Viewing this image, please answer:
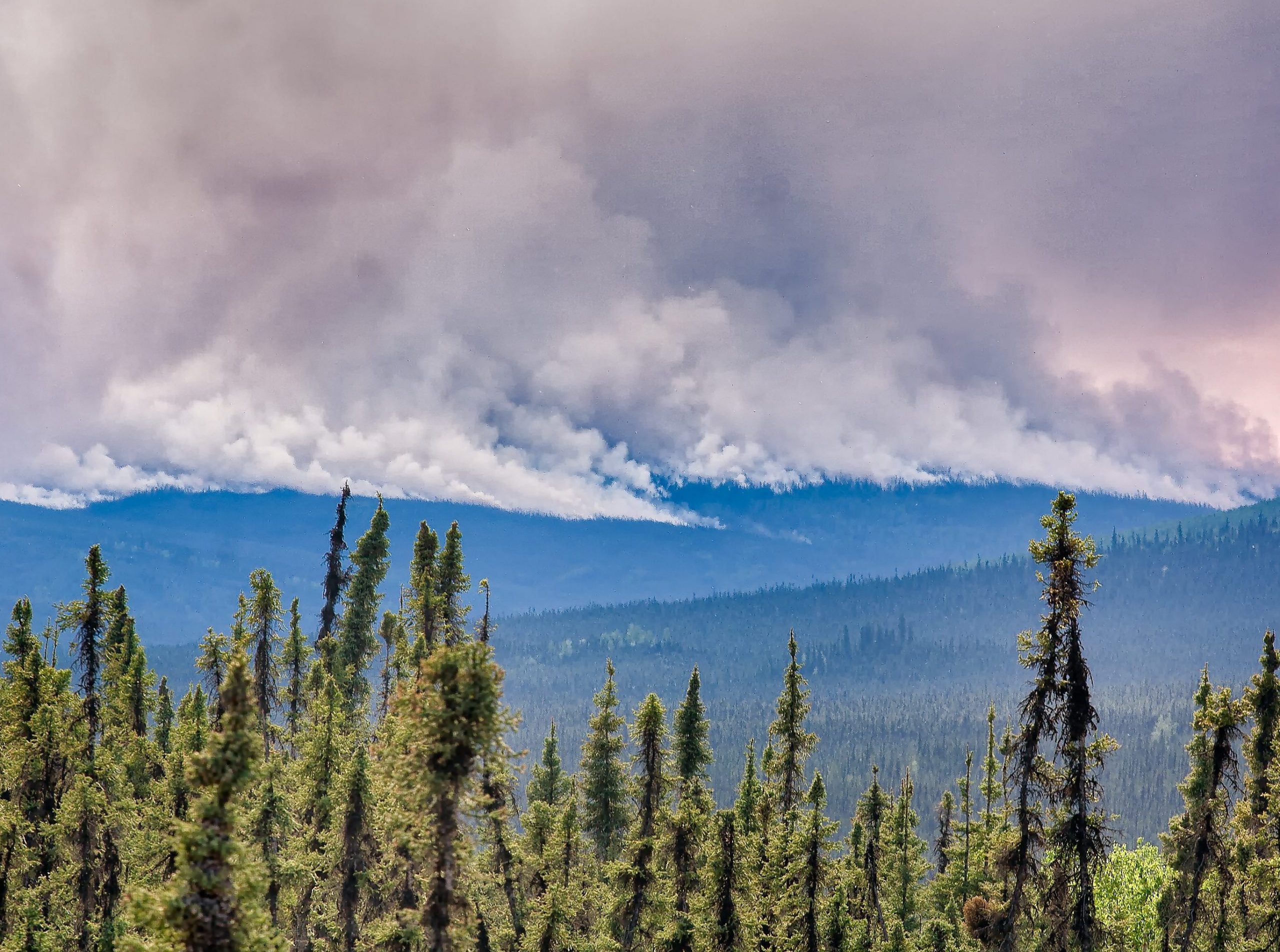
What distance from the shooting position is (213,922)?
1858 centimetres

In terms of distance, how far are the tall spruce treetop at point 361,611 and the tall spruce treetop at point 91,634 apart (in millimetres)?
13444

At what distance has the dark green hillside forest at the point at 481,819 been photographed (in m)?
22.4

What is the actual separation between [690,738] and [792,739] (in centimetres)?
632

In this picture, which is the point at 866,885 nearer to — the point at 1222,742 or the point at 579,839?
the point at 579,839

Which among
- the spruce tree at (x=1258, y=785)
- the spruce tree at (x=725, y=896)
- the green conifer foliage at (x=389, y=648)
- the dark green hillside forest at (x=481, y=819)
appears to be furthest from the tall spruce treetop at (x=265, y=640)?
the spruce tree at (x=1258, y=785)

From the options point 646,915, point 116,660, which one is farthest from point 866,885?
point 116,660

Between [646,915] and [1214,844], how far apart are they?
859 inches

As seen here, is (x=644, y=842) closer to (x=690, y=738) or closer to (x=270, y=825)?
(x=690, y=738)

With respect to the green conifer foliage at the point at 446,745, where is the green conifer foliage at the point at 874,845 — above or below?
below

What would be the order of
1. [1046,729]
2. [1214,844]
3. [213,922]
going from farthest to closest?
[1214,844] → [1046,729] → [213,922]

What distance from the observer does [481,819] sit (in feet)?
76.0

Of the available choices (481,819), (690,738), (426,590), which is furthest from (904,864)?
(481,819)

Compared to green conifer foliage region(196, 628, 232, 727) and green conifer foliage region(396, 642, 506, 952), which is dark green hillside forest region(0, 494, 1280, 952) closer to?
green conifer foliage region(396, 642, 506, 952)

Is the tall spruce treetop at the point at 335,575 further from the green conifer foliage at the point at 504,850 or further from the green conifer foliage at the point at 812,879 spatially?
the green conifer foliage at the point at 812,879
